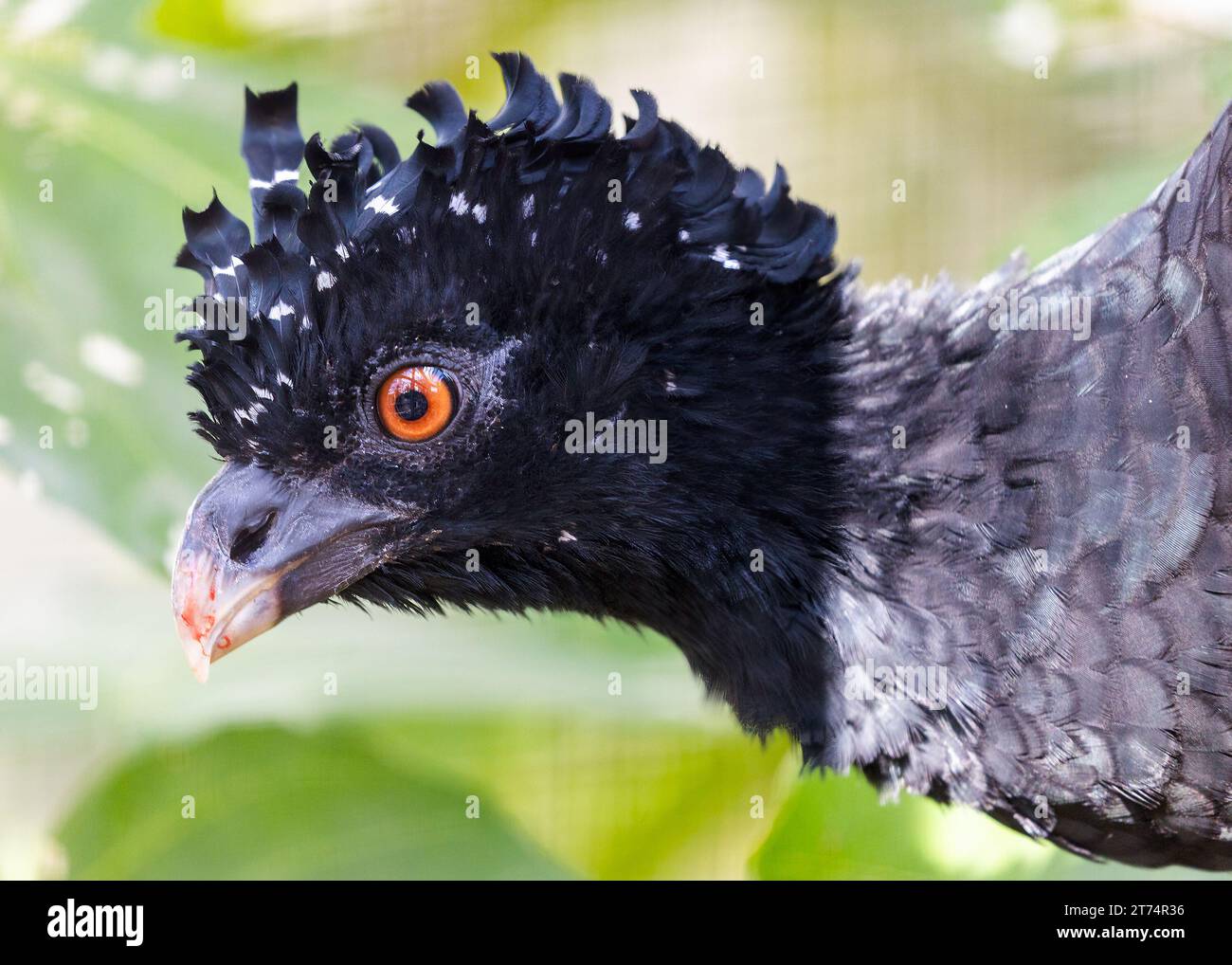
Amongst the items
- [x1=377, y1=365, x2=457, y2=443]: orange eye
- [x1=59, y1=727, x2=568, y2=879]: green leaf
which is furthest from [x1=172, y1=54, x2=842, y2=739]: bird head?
[x1=59, y1=727, x2=568, y2=879]: green leaf

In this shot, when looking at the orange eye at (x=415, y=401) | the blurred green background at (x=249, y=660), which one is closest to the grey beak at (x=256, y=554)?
the orange eye at (x=415, y=401)

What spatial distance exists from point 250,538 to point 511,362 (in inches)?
19.3

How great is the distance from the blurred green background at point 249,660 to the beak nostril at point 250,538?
79 cm

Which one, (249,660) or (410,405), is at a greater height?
(410,405)

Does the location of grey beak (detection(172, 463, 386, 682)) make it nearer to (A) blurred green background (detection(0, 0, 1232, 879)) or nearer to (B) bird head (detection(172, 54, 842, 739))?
(B) bird head (detection(172, 54, 842, 739))

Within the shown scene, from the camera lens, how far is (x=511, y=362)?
1.90 m

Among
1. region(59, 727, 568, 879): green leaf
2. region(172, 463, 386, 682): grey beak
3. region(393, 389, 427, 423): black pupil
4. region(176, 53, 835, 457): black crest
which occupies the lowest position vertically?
region(59, 727, 568, 879): green leaf

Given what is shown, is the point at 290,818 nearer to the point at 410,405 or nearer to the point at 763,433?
the point at 410,405

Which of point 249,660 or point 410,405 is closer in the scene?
point 410,405

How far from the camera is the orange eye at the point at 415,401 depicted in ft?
6.16

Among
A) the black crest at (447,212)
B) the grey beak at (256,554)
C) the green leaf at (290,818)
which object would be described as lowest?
the green leaf at (290,818)

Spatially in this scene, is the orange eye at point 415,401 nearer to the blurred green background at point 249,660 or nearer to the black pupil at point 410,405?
the black pupil at point 410,405

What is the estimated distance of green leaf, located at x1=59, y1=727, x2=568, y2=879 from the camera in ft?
9.30

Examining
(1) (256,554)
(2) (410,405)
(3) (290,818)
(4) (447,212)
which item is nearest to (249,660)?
(3) (290,818)
